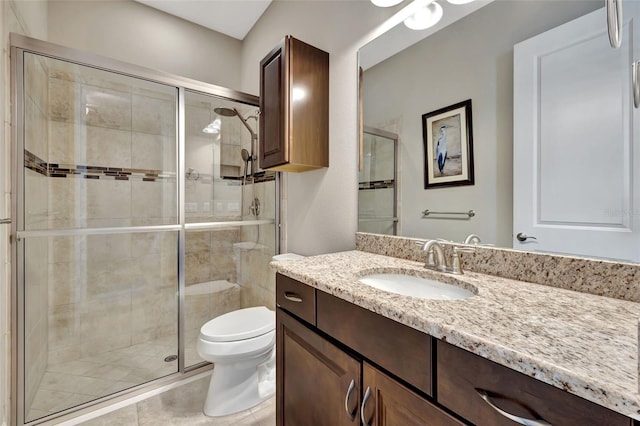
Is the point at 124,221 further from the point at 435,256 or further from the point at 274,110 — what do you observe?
the point at 435,256

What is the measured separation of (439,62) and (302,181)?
1.06 m

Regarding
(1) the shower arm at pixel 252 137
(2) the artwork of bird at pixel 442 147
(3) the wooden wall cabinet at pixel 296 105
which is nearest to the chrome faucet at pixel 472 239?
(2) the artwork of bird at pixel 442 147

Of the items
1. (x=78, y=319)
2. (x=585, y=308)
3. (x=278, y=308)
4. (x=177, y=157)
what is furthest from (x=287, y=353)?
(x=78, y=319)

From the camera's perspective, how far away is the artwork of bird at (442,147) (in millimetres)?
1131

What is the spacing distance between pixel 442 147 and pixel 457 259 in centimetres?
47

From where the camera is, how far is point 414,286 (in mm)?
1046

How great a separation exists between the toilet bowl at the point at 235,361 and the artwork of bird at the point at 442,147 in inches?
51.1

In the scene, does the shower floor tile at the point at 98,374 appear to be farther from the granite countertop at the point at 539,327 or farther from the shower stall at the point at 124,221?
the granite countertop at the point at 539,327

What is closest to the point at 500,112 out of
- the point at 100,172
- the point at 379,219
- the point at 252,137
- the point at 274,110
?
the point at 379,219

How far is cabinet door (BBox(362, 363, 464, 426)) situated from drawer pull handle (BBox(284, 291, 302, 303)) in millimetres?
345

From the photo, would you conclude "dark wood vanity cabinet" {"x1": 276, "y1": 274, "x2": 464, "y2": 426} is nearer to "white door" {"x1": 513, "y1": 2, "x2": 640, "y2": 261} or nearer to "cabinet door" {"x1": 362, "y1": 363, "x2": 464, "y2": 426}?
"cabinet door" {"x1": 362, "y1": 363, "x2": 464, "y2": 426}

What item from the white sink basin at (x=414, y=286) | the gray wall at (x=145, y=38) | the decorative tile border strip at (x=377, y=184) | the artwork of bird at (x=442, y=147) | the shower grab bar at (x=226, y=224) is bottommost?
the white sink basin at (x=414, y=286)

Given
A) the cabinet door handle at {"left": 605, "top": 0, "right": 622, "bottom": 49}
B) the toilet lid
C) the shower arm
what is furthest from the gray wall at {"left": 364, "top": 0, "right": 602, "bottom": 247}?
the shower arm

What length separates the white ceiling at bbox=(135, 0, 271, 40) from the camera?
2.19 m
